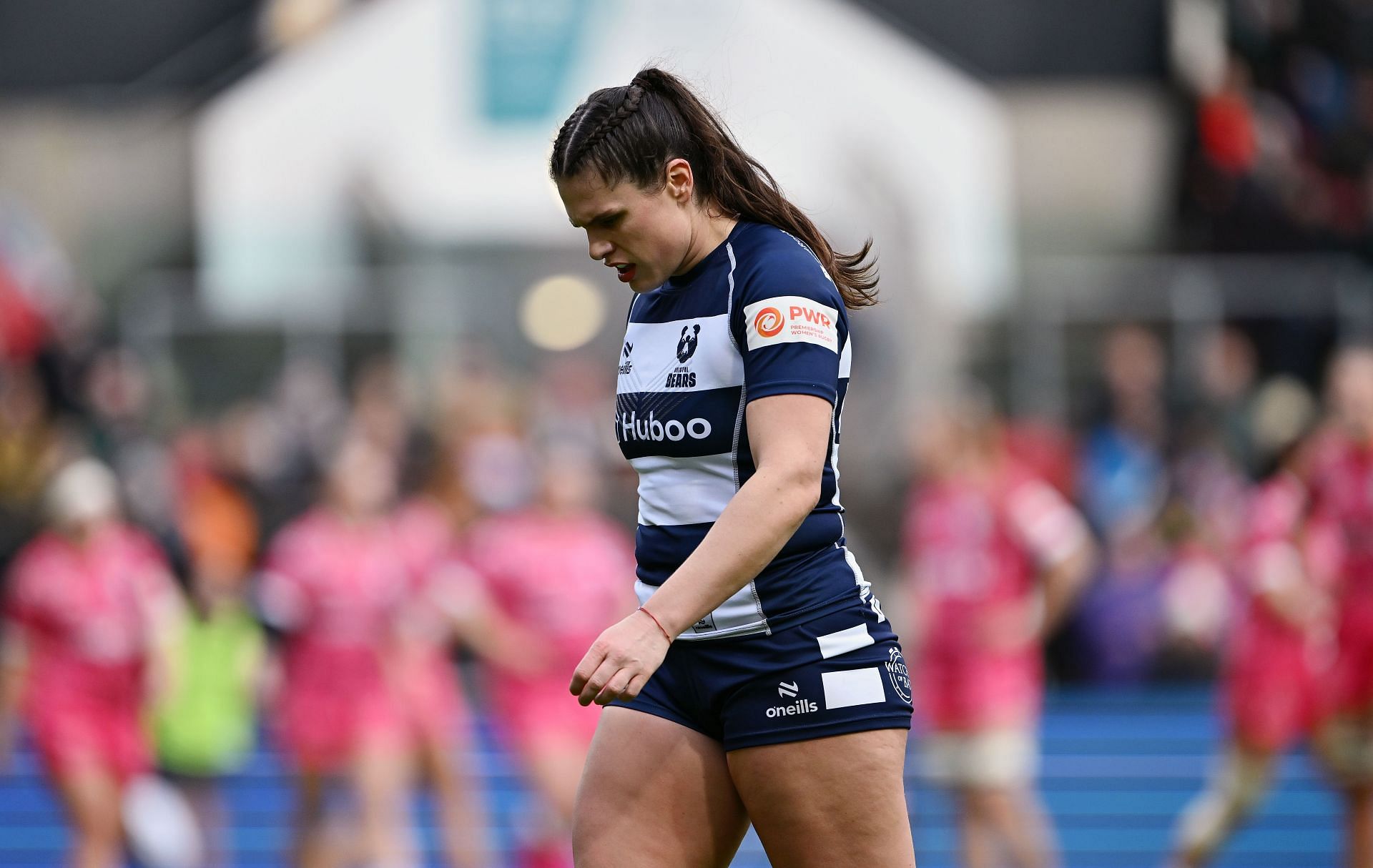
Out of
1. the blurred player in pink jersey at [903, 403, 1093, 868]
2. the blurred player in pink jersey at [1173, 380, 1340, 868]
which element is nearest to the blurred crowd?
the blurred player in pink jersey at [1173, 380, 1340, 868]

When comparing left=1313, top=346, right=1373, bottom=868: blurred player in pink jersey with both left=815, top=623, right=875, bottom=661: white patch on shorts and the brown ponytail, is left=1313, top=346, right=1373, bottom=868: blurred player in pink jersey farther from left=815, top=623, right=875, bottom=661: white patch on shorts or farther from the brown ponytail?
left=815, top=623, right=875, bottom=661: white patch on shorts

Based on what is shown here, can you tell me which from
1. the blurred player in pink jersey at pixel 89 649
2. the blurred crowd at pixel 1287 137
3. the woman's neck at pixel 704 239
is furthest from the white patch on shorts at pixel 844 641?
the blurred crowd at pixel 1287 137

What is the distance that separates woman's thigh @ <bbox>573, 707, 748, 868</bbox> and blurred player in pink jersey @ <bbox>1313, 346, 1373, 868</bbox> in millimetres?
4912

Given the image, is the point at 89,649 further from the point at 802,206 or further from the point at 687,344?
the point at 687,344

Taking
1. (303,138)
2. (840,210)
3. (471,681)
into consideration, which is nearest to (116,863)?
(471,681)

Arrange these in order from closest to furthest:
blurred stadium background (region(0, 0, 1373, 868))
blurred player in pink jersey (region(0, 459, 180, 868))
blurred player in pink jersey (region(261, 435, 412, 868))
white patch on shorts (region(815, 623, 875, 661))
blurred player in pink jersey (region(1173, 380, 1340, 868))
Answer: white patch on shorts (region(815, 623, 875, 661)) → blurred player in pink jersey (region(1173, 380, 1340, 868)) → blurred player in pink jersey (region(0, 459, 180, 868)) → blurred player in pink jersey (region(261, 435, 412, 868)) → blurred stadium background (region(0, 0, 1373, 868))

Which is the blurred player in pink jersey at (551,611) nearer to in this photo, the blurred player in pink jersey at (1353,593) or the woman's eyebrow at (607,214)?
the blurred player in pink jersey at (1353,593)

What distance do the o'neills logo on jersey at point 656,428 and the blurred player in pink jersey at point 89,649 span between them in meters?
5.85

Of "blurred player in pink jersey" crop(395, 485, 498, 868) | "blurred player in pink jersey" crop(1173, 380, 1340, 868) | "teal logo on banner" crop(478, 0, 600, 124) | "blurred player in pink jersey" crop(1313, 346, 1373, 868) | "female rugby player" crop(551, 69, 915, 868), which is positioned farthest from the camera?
"teal logo on banner" crop(478, 0, 600, 124)

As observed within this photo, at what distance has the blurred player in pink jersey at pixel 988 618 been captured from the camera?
8156 millimetres

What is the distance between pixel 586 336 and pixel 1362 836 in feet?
26.8

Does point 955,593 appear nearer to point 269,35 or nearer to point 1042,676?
point 1042,676

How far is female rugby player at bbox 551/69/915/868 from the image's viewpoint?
2893mm

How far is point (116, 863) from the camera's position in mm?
8484
